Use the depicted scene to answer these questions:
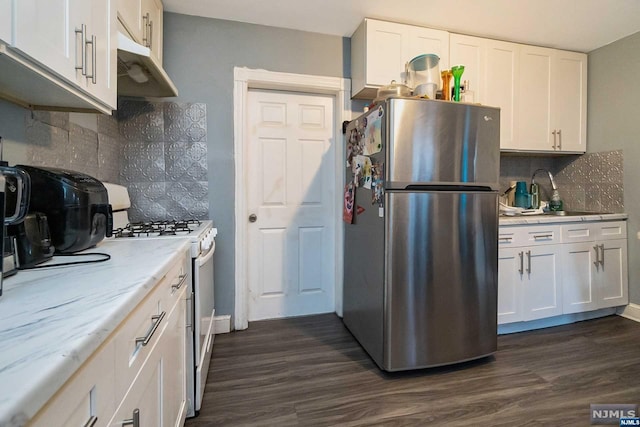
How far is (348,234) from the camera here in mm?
2275

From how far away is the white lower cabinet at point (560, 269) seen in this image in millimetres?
2207

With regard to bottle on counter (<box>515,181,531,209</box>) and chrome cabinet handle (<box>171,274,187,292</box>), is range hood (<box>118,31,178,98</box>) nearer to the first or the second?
chrome cabinet handle (<box>171,274,187,292</box>)

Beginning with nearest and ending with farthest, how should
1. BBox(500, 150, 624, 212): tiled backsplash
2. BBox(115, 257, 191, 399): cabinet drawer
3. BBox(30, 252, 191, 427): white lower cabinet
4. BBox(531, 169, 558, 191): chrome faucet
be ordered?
BBox(30, 252, 191, 427): white lower cabinet → BBox(115, 257, 191, 399): cabinet drawer → BBox(500, 150, 624, 212): tiled backsplash → BBox(531, 169, 558, 191): chrome faucet

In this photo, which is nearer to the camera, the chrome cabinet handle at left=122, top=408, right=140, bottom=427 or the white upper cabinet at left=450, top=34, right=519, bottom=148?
the chrome cabinet handle at left=122, top=408, right=140, bottom=427

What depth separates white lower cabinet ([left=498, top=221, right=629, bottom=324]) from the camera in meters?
2.21

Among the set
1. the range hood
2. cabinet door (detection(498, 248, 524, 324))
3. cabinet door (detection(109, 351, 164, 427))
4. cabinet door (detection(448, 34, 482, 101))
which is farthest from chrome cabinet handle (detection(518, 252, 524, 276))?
the range hood

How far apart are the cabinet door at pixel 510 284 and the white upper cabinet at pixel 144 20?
2.58 metres

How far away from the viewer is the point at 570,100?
2.70m

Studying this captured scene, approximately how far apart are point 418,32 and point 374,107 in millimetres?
931

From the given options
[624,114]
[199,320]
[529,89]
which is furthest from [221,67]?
[624,114]

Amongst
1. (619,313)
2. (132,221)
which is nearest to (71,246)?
(132,221)

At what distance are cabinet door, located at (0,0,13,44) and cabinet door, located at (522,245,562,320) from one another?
2.82 m

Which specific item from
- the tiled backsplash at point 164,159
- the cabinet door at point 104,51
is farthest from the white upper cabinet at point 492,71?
the cabinet door at point 104,51

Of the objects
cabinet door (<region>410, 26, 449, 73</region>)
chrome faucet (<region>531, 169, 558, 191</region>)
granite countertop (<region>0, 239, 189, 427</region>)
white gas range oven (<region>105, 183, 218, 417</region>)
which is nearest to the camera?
granite countertop (<region>0, 239, 189, 427</region>)
